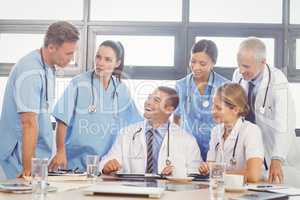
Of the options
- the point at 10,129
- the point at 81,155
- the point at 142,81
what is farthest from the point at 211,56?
the point at 10,129

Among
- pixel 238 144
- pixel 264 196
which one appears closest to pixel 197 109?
pixel 238 144

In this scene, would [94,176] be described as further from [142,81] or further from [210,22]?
[210,22]

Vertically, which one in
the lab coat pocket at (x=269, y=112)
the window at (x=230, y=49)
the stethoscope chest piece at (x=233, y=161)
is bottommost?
the stethoscope chest piece at (x=233, y=161)

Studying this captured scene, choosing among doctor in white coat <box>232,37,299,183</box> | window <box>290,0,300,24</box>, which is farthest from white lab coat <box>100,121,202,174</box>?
window <box>290,0,300,24</box>

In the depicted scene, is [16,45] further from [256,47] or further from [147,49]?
[256,47]

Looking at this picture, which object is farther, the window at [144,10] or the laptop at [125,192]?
the window at [144,10]

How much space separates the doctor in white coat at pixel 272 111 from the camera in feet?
11.6

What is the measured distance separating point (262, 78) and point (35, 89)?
1769 mm

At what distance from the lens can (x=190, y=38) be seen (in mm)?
3736

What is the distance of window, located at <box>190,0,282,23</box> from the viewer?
3.74m

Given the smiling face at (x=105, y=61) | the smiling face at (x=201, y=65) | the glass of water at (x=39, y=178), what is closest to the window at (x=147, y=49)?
the smiling face at (x=105, y=61)

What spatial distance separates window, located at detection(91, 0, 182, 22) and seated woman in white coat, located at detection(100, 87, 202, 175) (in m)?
0.61

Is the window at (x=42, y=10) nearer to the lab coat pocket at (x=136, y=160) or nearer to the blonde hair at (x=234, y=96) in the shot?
the lab coat pocket at (x=136, y=160)

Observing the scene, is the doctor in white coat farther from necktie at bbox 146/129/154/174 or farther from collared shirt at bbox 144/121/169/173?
necktie at bbox 146/129/154/174
